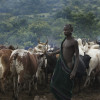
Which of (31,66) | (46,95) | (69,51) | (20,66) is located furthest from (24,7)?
(69,51)

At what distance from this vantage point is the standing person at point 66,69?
5.67 metres

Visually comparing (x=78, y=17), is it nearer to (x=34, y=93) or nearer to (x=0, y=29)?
(x=0, y=29)

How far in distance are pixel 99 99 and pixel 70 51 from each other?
12.7 feet

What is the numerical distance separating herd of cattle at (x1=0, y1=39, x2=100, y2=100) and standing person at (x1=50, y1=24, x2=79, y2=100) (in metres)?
1.50

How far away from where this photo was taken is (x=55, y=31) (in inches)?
2141

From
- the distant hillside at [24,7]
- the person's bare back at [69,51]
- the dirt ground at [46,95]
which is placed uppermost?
the distant hillside at [24,7]

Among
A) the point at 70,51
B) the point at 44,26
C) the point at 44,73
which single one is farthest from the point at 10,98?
the point at 44,26

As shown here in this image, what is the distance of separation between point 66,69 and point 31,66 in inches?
126

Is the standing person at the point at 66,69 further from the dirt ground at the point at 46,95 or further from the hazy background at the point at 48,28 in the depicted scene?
the hazy background at the point at 48,28

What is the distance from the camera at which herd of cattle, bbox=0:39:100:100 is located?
7856 millimetres

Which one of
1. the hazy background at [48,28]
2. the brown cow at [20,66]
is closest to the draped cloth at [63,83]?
the brown cow at [20,66]

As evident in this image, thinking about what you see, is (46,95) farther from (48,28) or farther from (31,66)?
(48,28)

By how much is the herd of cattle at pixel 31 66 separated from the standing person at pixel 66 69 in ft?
4.91

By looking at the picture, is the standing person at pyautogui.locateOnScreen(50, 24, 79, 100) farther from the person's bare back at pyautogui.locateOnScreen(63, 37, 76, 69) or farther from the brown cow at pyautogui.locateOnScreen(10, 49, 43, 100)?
the brown cow at pyautogui.locateOnScreen(10, 49, 43, 100)
